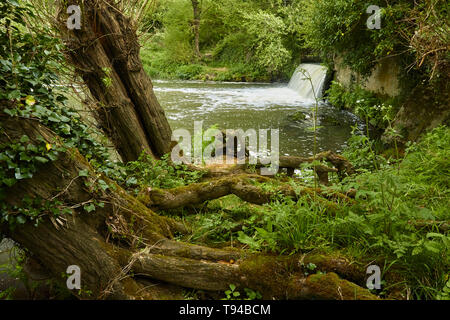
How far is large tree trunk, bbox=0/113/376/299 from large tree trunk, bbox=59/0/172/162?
216 centimetres

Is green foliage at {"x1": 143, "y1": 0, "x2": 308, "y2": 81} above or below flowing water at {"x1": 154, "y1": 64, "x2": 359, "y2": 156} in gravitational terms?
above

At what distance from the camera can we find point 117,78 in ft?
15.5

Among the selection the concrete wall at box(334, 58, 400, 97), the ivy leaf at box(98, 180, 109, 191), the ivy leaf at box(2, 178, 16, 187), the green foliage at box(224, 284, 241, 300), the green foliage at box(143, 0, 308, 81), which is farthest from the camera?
the green foliage at box(143, 0, 308, 81)

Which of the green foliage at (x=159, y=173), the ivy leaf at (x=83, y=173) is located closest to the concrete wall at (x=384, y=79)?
the green foliage at (x=159, y=173)

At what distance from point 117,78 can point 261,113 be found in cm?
868

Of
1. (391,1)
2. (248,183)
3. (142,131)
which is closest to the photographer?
(248,183)

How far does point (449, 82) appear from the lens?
6.18 metres

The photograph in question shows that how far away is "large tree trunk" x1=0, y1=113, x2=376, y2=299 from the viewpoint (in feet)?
7.66

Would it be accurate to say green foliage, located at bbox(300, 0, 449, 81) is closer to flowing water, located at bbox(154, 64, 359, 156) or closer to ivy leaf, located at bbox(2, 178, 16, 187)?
flowing water, located at bbox(154, 64, 359, 156)

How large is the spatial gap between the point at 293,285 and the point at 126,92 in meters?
3.93

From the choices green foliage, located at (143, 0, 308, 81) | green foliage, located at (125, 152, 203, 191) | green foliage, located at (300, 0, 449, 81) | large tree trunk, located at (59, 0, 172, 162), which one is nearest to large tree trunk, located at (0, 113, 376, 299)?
green foliage, located at (125, 152, 203, 191)

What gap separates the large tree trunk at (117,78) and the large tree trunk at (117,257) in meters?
2.16
